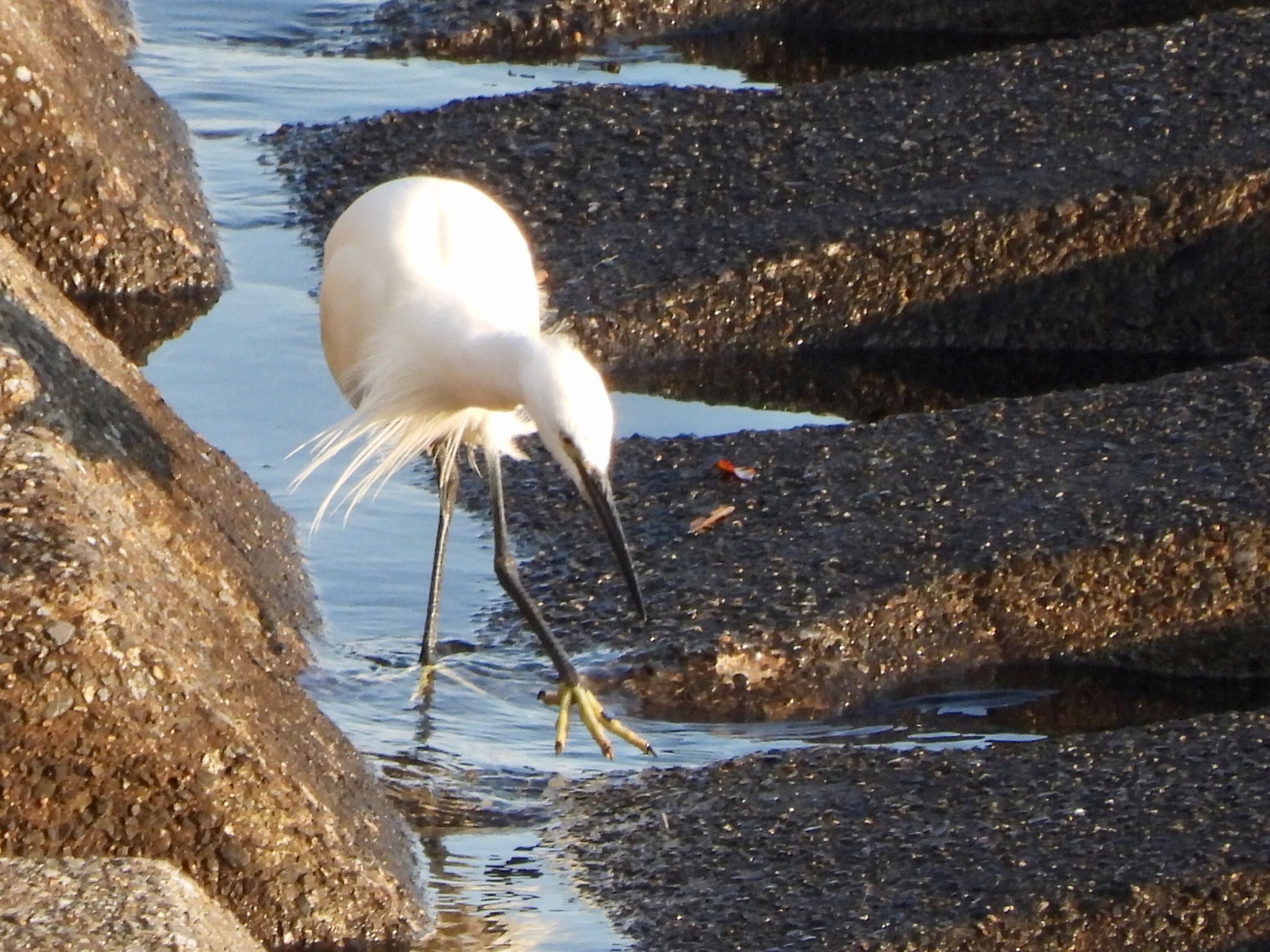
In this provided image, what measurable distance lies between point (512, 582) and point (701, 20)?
223 inches

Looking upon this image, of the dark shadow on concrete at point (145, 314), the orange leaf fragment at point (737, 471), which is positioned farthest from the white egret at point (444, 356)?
the dark shadow on concrete at point (145, 314)

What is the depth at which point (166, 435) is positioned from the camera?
4316 mm

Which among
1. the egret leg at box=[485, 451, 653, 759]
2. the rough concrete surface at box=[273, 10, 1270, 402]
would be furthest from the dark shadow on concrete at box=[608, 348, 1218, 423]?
the egret leg at box=[485, 451, 653, 759]

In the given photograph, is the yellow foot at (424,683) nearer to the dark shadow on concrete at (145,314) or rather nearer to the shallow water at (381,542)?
the shallow water at (381,542)

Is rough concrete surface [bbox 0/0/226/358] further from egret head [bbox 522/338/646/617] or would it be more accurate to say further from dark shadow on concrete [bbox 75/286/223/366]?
egret head [bbox 522/338/646/617]

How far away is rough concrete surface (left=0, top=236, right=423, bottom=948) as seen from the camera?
2941 mm

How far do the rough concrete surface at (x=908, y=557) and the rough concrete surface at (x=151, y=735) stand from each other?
103 centimetres

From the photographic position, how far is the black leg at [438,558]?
14.3ft

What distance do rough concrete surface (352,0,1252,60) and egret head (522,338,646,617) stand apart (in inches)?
212

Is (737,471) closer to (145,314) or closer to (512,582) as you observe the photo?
(512,582)

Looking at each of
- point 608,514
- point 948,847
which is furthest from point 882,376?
point 948,847

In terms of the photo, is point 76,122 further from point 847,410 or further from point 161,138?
point 847,410

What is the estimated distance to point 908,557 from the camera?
463 centimetres

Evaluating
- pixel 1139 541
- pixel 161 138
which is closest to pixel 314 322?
pixel 161 138
